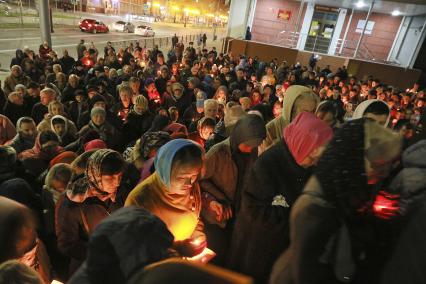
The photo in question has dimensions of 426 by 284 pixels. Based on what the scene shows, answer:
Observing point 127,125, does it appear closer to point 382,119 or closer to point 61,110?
point 61,110

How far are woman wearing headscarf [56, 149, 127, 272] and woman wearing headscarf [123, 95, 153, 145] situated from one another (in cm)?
275

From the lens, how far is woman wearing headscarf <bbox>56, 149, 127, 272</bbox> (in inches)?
88.4

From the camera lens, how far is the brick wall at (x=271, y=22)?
967 inches

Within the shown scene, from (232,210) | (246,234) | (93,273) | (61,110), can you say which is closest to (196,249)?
(246,234)

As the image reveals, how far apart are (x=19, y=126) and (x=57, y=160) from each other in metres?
1.29

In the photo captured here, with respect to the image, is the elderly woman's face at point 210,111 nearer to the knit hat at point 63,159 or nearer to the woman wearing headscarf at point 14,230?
the knit hat at point 63,159

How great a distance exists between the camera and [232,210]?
2879 millimetres

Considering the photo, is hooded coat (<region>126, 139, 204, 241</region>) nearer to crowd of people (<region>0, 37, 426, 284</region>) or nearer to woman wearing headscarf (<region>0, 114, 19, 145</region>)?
crowd of people (<region>0, 37, 426, 284</region>)

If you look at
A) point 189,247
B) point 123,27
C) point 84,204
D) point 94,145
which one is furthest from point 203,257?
point 123,27

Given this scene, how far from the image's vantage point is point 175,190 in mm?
2143

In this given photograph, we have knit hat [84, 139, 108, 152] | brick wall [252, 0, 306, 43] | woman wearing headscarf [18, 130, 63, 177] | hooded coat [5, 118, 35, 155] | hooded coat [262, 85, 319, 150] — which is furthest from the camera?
brick wall [252, 0, 306, 43]

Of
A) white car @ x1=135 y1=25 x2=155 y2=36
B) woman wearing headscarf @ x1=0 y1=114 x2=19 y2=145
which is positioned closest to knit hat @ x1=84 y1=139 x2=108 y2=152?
woman wearing headscarf @ x1=0 y1=114 x2=19 y2=145

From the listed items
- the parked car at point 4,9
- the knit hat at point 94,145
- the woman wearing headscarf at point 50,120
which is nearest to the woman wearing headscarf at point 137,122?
the woman wearing headscarf at point 50,120

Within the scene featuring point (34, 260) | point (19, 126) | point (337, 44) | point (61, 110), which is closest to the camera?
point (34, 260)
